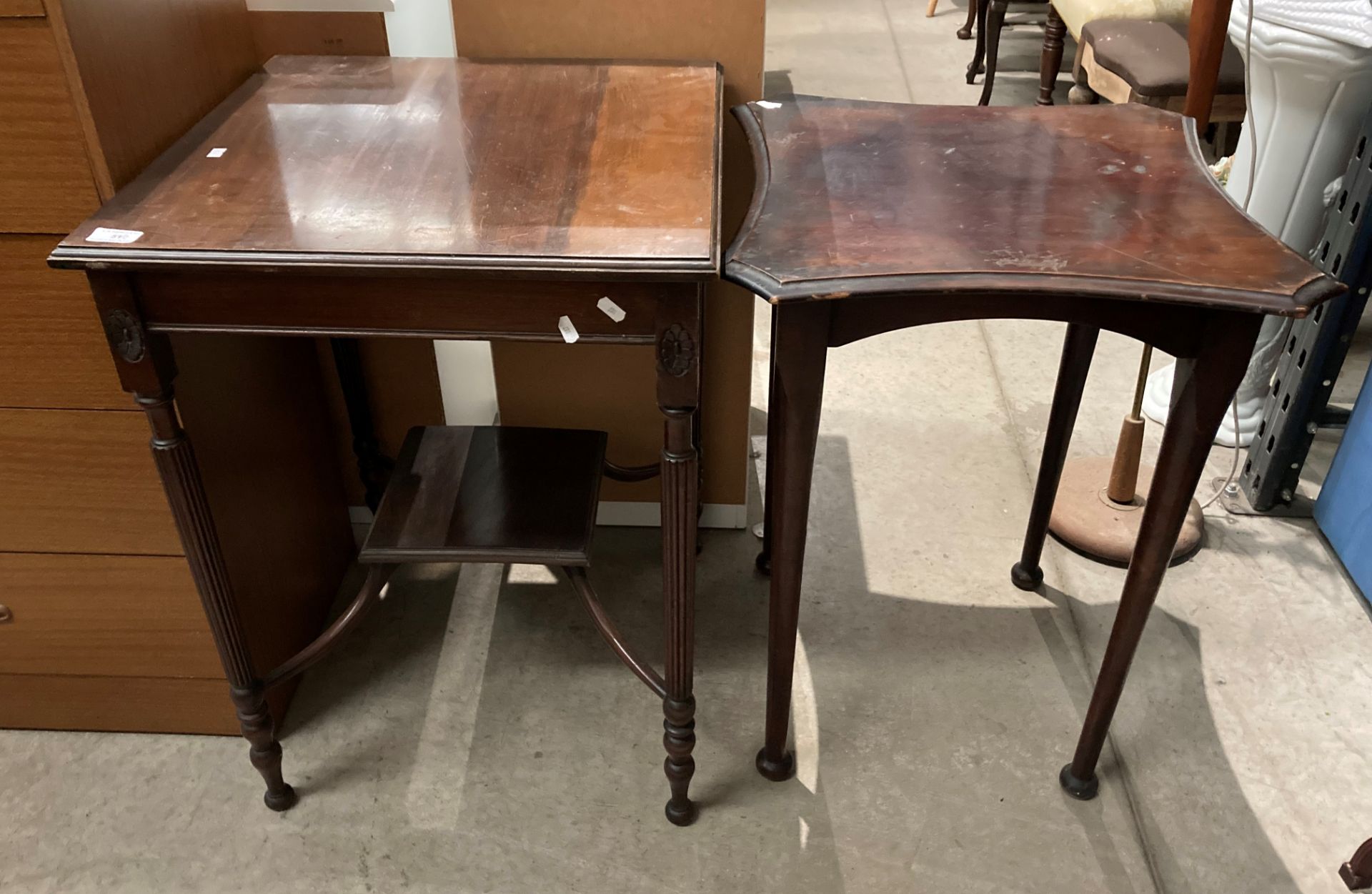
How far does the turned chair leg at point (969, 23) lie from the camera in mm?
4426

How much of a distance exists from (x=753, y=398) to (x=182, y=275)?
1.41 meters

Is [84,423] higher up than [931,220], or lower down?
lower down

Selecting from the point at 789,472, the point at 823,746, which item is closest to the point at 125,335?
the point at 789,472

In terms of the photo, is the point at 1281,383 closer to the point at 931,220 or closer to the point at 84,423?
the point at 931,220

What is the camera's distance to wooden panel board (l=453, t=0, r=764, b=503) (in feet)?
5.03

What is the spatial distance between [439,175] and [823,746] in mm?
940

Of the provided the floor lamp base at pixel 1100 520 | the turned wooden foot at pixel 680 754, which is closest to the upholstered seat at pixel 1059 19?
the floor lamp base at pixel 1100 520

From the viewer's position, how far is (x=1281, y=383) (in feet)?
6.42

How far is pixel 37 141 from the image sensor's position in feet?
3.80

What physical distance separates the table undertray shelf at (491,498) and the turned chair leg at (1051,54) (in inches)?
98.0

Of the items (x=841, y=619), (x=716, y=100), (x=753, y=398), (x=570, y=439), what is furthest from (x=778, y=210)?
(x=753, y=398)

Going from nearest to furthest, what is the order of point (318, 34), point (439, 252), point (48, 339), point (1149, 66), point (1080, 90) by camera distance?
point (439, 252)
point (48, 339)
point (318, 34)
point (1149, 66)
point (1080, 90)

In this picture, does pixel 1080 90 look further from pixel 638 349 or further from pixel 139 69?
pixel 139 69

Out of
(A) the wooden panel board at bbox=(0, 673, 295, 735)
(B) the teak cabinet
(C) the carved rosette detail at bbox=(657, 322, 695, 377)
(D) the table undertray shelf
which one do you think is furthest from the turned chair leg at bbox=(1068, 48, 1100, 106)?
(A) the wooden panel board at bbox=(0, 673, 295, 735)
